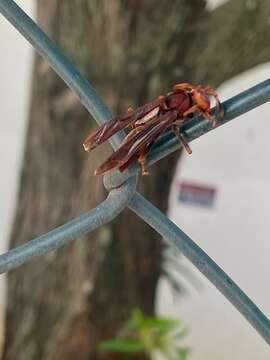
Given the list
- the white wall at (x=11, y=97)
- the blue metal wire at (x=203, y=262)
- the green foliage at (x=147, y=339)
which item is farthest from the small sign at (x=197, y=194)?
the blue metal wire at (x=203, y=262)

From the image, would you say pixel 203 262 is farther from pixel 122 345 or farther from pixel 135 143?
pixel 122 345

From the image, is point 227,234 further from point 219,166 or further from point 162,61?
point 162,61

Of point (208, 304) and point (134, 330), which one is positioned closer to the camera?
point (134, 330)

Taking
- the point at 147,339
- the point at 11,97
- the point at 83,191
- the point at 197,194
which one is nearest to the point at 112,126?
the point at 83,191

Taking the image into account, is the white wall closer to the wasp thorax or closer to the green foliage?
the green foliage

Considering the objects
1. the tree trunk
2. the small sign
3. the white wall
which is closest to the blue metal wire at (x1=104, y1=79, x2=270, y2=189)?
the tree trunk

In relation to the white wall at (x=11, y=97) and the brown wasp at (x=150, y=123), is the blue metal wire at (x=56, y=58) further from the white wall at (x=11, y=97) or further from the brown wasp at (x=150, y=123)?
the white wall at (x=11, y=97)

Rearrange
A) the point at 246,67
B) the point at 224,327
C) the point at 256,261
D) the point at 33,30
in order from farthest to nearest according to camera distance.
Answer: the point at 224,327, the point at 256,261, the point at 246,67, the point at 33,30

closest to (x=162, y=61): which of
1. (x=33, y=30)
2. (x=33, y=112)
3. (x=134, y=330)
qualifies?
(x=33, y=112)
